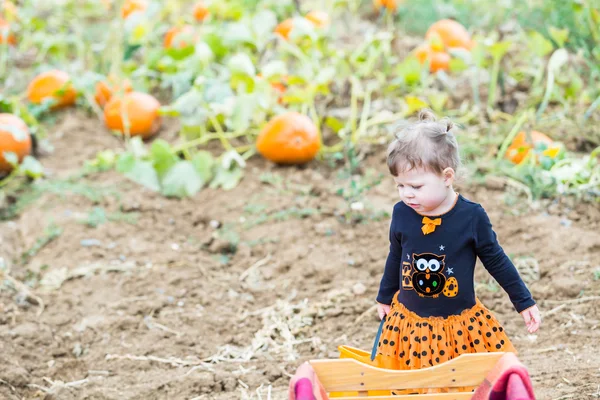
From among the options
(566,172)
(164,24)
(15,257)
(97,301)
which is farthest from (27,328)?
(164,24)

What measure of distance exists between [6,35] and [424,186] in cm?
495

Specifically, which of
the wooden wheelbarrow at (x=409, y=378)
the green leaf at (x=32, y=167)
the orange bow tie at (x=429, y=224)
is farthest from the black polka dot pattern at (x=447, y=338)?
the green leaf at (x=32, y=167)

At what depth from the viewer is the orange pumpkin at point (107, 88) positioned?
17.3 ft

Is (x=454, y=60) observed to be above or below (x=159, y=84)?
above

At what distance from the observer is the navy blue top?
2.09 meters

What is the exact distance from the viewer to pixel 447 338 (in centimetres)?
213

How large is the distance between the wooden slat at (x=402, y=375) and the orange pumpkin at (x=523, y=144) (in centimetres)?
212

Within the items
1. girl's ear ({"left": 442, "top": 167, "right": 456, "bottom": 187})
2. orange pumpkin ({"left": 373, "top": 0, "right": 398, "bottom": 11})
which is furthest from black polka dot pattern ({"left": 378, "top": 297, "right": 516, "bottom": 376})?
orange pumpkin ({"left": 373, "top": 0, "right": 398, "bottom": 11})

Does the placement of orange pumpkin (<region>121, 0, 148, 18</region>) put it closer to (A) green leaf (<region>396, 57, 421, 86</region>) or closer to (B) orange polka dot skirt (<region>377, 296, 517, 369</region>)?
(A) green leaf (<region>396, 57, 421, 86</region>)

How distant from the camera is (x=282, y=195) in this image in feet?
13.5

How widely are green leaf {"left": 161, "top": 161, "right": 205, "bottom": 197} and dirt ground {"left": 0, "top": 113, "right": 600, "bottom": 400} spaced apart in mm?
60

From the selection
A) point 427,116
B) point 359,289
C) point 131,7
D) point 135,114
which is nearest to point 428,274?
point 427,116

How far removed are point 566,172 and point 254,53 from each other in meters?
2.49

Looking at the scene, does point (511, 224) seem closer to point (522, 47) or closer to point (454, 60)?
point (454, 60)
